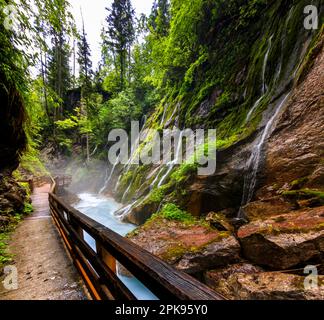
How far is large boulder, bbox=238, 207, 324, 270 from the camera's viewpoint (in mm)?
3865

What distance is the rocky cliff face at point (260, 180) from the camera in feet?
13.5

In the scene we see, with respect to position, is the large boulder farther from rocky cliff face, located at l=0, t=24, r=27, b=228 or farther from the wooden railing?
rocky cliff face, located at l=0, t=24, r=27, b=228

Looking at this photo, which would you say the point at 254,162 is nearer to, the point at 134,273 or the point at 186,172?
the point at 186,172

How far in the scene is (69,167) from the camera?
3000cm

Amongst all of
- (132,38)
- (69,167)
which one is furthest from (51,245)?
(132,38)

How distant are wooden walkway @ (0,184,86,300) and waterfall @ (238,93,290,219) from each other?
5.18m

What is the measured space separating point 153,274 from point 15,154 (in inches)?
328

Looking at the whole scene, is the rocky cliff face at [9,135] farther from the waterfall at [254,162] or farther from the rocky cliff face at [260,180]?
the waterfall at [254,162]

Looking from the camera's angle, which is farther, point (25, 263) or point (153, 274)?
point (25, 263)

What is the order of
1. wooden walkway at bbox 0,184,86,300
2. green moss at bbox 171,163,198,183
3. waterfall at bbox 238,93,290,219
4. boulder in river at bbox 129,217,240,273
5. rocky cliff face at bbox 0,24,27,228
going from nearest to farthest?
1. wooden walkway at bbox 0,184,86,300
2. rocky cliff face at bbox 0,24,27,228
3. boulder in river at bbox 129,217,240,273
4. waterfall at bbox 238,93,290,219
5. green moss at bbox 171,163,198,183

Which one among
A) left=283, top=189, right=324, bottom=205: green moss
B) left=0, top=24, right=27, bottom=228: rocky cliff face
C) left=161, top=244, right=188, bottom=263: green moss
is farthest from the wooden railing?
left=283, top=189, right=324, bottom=205: green moss

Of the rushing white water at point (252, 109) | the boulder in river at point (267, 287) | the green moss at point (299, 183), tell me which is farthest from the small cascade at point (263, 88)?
the boulder in river at point (267, 287)

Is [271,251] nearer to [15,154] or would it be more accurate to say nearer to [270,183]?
[270,183]

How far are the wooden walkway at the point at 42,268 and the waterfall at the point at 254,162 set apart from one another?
5182mm
